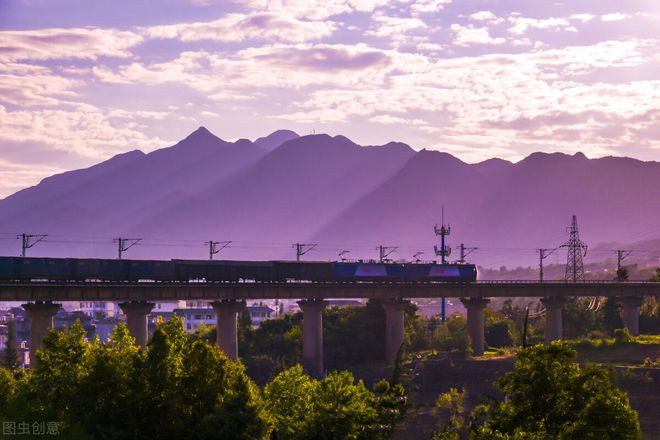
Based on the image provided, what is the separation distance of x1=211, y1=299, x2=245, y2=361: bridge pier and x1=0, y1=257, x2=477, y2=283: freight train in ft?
18.9

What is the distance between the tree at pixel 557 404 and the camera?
42.8m

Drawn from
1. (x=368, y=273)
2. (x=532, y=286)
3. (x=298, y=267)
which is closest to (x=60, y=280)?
(x=298, y=267)

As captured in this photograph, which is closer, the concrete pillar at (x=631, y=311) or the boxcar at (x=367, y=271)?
the boxcar at (x=367, y=271)

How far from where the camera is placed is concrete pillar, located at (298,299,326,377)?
460 feet

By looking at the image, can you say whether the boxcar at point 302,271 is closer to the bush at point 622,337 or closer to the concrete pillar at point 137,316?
the concrete pillar at point 137,316

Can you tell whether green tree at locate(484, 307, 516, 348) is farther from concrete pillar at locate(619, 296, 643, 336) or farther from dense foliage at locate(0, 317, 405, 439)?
dense foliage at locate(0, 317, 405, 439)

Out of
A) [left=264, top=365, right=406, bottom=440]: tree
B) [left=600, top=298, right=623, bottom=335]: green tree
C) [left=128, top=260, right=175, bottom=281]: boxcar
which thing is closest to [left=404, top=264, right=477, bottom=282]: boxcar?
[left=600, top=298, right=623, bottom=335]: green tree

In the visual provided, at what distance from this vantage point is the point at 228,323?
13162 centimetres

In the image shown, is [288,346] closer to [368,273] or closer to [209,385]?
[368,273]

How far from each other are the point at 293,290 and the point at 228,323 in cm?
1224

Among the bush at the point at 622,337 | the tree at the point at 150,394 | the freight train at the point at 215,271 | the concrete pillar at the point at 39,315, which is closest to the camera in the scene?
the tree at the point at 150,394

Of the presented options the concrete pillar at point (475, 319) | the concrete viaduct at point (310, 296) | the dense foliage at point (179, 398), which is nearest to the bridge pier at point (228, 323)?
the concrete viaduct at point (310, 296)

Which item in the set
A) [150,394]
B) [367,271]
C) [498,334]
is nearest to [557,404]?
[150,394]

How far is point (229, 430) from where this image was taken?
53.2 metres
